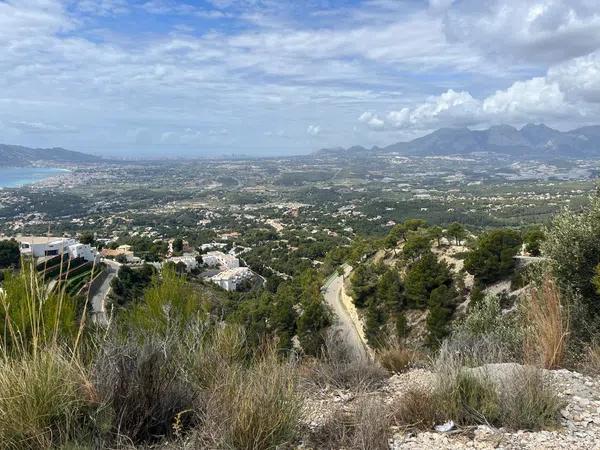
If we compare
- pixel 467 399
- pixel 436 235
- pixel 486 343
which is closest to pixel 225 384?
pixel 467 399

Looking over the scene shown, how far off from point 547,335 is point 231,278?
31100 millimetres

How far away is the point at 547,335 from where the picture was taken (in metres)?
4.87

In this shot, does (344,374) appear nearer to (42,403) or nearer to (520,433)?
(520,433)

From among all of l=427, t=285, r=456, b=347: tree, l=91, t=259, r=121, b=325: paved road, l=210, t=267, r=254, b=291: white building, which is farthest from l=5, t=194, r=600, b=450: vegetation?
l=210, t=267, r=254, b=291: white building

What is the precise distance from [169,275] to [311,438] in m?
5.69

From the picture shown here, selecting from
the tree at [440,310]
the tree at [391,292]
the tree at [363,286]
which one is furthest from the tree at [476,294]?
the tree at [363,286]

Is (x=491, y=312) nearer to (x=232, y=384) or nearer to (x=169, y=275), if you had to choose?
(x=169, y=275)

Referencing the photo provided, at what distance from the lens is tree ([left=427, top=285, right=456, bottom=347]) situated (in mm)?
15591

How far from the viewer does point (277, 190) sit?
145750 mm

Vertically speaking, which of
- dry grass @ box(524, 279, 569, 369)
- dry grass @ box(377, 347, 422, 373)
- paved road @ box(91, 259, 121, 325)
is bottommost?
paved road @ box(91, 259, 121, 325)

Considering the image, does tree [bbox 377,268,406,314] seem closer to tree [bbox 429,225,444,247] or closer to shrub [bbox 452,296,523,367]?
tree [bbox 429,225,444,247]

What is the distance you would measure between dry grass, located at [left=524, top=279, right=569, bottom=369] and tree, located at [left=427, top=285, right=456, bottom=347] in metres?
9.92

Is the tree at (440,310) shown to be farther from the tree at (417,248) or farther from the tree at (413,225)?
the tree at (413,225)

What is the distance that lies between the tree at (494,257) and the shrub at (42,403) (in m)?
17.4
